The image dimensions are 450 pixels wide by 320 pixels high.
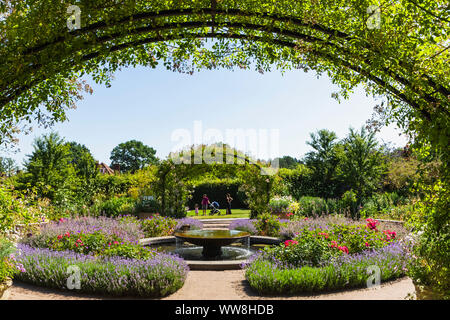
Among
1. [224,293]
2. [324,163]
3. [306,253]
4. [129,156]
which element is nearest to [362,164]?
[324,163]

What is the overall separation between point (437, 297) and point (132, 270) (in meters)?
4.24

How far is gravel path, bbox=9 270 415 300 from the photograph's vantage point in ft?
16.5

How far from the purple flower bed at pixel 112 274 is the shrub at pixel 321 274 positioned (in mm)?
1388

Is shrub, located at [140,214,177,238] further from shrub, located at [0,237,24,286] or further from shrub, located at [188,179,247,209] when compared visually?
shrub, located at [188,179,247,209]

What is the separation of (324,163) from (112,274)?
654 inches

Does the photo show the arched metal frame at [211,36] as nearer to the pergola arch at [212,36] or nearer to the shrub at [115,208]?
the pergola arch at [212,36]

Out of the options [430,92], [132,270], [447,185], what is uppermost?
[430,92]

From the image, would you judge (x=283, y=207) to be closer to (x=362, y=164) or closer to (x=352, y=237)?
(x=362, y=164)

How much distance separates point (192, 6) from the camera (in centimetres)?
422

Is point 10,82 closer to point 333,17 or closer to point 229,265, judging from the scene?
point 333,17

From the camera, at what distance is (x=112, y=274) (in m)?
5.36

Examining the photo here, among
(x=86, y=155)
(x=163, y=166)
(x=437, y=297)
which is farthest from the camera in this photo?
(x=86, y=155)

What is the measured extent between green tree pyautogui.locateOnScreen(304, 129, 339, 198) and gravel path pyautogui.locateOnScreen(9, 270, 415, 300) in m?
14.0
